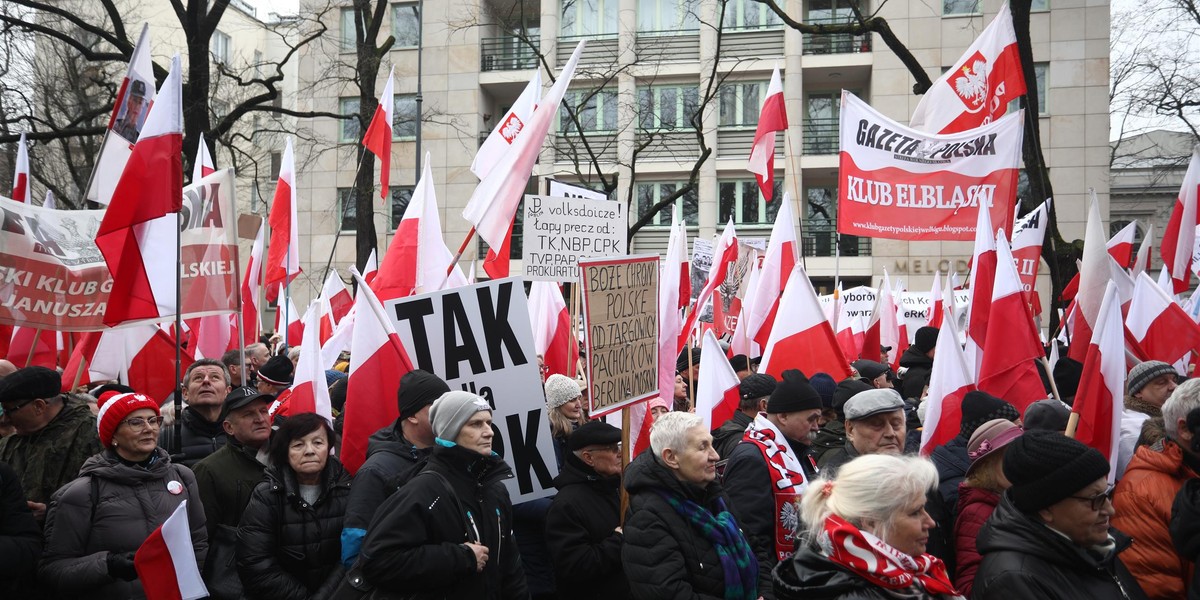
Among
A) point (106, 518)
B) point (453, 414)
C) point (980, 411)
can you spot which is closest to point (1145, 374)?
point (980, 411)

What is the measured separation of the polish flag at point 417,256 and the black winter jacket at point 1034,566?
6229 millimetres

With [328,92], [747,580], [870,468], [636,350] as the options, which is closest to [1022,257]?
[636,350]

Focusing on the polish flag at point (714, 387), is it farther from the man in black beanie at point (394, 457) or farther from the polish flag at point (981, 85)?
the polish flag at point (981, 85)

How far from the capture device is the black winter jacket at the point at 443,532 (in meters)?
3.98

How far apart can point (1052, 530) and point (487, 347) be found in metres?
3.40

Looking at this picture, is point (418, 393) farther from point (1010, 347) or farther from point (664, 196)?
point (664, 196)

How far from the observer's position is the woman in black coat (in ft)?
14.9

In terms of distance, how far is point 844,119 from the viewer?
9.88 m

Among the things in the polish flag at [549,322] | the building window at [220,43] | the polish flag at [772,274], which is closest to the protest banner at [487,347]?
the polish flag at [549,322]

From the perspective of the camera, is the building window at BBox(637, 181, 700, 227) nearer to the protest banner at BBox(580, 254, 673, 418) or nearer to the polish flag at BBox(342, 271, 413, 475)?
the protest banner at BBox(580, 254, 673, 418)

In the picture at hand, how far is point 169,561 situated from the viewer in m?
4.46

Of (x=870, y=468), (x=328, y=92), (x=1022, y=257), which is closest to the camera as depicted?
(x=870, y=468)

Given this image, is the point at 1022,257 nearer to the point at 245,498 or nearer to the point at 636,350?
the point at 636,350

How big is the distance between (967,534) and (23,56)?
78.0 ft
